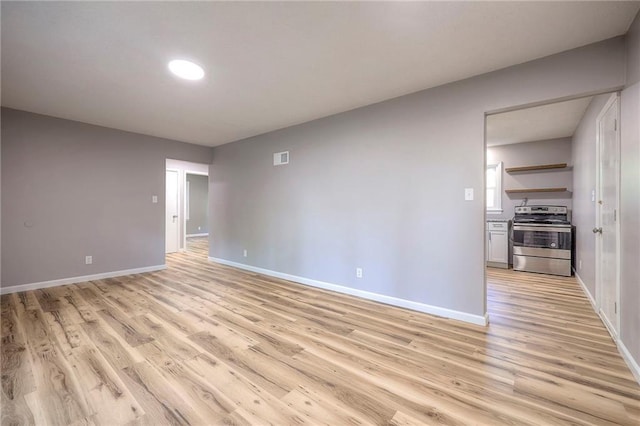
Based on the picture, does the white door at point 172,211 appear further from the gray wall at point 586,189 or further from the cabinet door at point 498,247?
the gray wall at point 586,189

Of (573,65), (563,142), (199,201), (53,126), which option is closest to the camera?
(573,65)

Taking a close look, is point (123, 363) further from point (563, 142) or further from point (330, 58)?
point (563, 142)

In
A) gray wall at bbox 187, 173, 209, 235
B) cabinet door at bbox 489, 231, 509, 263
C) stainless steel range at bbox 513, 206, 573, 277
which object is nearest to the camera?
stainless steel range at bbox 513, 206, 573, 277

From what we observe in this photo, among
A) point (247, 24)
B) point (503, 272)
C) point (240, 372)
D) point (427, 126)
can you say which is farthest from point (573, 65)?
point (503, 272)

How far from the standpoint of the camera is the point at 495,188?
565cm

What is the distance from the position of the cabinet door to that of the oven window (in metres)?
0.19

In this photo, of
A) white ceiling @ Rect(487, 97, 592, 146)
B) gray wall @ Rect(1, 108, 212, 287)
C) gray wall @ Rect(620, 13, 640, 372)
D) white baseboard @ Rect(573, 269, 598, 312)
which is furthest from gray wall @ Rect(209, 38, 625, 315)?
gray wall @ Rect(1, 108, 212, 287)

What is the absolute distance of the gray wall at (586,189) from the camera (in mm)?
3115

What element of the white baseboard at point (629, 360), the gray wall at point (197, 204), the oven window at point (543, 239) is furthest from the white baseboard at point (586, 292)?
the gray wall at point (197, 204)

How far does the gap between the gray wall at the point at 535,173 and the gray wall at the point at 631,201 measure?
366cm

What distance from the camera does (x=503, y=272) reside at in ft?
15.8

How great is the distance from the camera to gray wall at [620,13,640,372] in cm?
174

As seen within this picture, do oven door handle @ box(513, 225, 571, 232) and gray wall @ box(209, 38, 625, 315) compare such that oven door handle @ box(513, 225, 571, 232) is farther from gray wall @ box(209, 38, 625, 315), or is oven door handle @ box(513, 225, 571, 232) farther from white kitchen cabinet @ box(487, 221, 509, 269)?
gray wall @ box(209, 38, 625, 315)

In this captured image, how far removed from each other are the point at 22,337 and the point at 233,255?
3.07 metres
